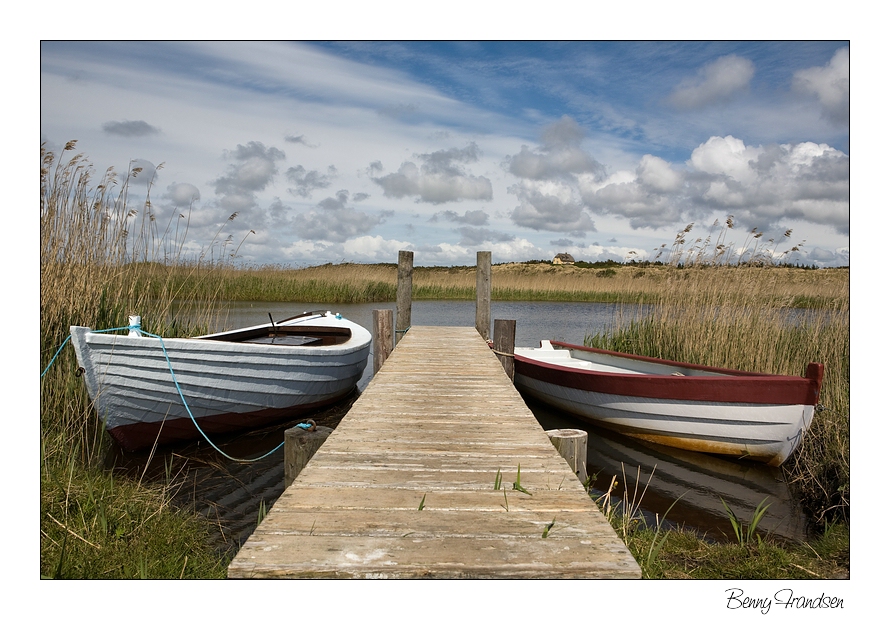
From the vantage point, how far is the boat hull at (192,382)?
5.12 meters

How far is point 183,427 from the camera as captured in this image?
600 cm

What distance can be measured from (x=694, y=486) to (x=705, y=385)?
1101mm

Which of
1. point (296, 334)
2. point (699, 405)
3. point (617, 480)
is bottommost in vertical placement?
point (617, 480)

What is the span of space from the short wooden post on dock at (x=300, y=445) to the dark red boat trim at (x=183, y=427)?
7.43 feet

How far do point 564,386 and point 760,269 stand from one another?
330 centimetres

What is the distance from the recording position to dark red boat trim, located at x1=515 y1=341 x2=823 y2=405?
5457 mm

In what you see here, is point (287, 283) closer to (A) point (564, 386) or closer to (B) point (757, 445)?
(A) point (564, 386)

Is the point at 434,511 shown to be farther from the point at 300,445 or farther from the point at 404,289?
the point at 404,289

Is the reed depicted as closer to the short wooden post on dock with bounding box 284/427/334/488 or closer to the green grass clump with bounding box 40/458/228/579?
the short wooden post on dock with bounding box 284/427/334/488

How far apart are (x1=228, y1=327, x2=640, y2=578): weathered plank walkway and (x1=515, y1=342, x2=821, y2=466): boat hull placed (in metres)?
3.17

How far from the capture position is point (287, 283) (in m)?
20.7

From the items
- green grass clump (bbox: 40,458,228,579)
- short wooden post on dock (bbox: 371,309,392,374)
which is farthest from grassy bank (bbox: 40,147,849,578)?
short wooden post on dock (bbox: 371,309,392,374)

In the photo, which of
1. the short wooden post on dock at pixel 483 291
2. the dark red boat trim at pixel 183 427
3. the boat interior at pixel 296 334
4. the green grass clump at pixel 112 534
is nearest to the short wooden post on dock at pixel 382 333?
the boat interior at pixel 296 334

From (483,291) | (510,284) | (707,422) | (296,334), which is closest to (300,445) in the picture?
(707,422)
